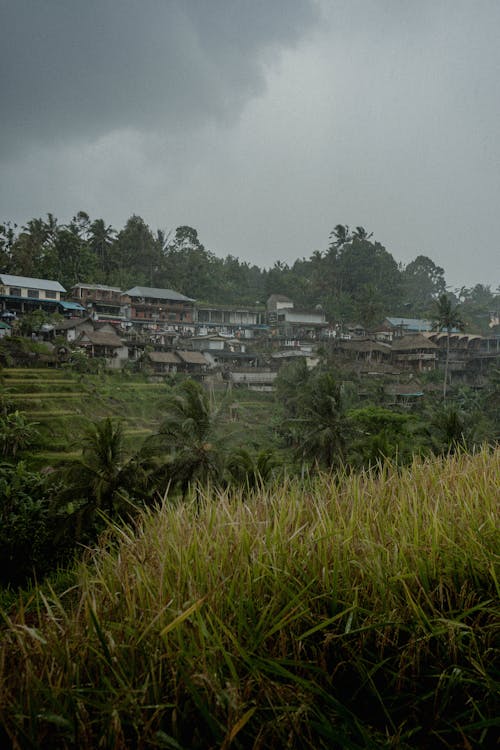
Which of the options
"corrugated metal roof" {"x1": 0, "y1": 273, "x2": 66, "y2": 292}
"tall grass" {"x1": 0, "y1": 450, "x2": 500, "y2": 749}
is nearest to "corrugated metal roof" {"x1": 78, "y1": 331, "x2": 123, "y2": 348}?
"corrugated metal roof" {"x1": 0, "y1": 273, "x2": 66, "y2": 292}

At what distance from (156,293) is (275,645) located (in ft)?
53.2

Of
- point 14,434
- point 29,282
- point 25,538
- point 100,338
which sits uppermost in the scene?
point 29,282

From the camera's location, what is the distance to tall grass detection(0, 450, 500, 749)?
0.69m

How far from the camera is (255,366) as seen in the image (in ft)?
48.7

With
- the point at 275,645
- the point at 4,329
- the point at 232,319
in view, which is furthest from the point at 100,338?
the point at 275,645

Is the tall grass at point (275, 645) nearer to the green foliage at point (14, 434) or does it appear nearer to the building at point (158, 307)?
the green foliage at point (14, 434)

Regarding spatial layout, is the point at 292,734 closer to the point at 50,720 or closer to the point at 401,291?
the point at 50,720

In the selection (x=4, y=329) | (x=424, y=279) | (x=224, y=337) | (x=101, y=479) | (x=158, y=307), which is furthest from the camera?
(x=424, y=279)

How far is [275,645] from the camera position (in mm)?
849

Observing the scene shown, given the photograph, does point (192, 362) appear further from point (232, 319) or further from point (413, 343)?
point (413, 343)

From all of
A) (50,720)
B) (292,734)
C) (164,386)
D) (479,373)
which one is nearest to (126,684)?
(50,720)

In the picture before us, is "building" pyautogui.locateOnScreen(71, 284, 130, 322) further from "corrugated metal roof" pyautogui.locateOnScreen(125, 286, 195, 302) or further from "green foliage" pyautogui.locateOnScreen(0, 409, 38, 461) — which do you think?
"green foliage" pyautogui.locateOnScreen(0, 409, 38, 461)

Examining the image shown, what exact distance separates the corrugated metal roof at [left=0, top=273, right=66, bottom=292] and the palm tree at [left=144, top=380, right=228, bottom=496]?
24.4ft

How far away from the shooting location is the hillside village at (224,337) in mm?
12156
